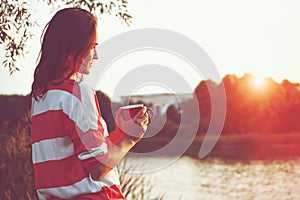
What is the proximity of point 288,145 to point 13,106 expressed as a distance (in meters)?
10.2

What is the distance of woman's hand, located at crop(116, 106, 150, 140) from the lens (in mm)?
1481

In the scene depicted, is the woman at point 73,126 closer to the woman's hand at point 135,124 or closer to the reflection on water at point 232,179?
the woman's hand at point 135,124

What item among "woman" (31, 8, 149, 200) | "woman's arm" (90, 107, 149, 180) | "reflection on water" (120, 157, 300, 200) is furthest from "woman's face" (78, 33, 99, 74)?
"reflection on water" (120, 157, 300, 200)

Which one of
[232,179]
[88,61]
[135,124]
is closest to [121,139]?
[135,124]

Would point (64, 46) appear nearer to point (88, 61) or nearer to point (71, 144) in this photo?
point (88, 61)

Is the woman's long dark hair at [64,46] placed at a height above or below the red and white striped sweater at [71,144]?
above

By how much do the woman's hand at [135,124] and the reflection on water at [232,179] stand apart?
6.25 m

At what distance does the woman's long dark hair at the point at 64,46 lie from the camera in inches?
59.8

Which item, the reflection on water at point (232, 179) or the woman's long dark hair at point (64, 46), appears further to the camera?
the reflection on water at point (232, 179)

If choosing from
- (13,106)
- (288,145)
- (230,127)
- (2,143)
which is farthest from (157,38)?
(288,145)

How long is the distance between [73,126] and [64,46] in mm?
215

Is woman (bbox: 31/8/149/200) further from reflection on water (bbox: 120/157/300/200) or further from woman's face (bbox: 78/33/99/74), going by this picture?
reflection on water (bbox: 120/157/300/200)

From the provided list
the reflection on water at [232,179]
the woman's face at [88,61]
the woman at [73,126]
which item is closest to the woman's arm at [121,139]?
the woman at [73,126]

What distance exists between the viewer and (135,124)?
1488mm
